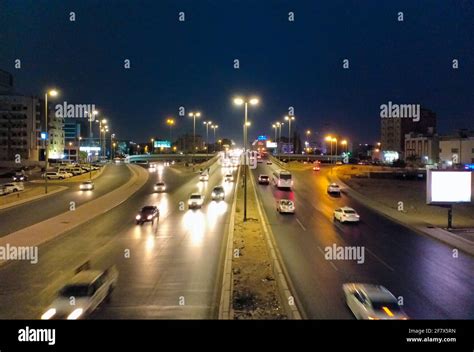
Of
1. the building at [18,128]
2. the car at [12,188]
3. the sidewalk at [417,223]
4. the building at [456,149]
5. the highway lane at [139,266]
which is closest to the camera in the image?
the highway lane at [139,266]

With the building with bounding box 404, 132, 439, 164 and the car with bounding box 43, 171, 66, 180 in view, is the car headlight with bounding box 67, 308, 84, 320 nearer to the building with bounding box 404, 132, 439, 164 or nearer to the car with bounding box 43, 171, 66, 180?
the car with bounding box 43, 171, 66, 180

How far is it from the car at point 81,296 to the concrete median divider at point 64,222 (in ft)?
24.4

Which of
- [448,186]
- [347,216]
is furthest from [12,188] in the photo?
[448,186]

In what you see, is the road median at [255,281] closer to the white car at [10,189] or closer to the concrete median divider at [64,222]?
the concrete median divider at [64,222]

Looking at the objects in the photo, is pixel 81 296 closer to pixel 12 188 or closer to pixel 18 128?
pixel 12 188

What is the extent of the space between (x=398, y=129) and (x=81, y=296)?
469 feet

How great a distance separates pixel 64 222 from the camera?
29.5 metres

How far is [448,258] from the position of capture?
806 inches

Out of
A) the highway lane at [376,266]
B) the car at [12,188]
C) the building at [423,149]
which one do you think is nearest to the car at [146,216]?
the highway lane at [376,266]

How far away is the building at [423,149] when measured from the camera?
109375 millimetres
